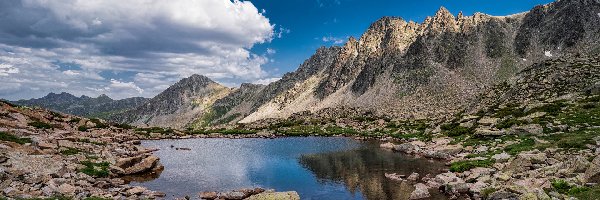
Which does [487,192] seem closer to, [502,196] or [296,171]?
[502,196]

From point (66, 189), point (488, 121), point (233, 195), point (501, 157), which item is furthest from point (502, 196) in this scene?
point (488, 121)

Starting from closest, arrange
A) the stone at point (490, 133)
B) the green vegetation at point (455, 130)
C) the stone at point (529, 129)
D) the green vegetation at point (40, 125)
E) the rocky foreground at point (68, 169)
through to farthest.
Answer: the rocky foreground at point (68, 169) < the stone at point (529, 129) < the stone at point (490, 133) < the green vegetation at point (40, 125) < the green vegetation at point (455, 130)

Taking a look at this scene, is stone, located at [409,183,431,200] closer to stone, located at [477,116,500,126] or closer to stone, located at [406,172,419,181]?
stone, located at [406,172,419,181]

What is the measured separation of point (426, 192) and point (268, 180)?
22.9 m

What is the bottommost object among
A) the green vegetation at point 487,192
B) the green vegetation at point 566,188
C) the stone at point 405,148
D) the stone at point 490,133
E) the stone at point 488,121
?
the green vegetation at point 487,192

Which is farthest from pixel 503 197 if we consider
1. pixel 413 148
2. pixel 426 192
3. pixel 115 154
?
pixel 115 154

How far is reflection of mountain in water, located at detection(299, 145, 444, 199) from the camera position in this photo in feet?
167

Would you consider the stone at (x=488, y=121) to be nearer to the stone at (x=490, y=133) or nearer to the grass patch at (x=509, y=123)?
the grass patch at (x=509, y=123)

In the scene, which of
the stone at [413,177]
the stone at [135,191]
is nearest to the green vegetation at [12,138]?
the stone at [135,191]

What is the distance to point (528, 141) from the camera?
6475cm

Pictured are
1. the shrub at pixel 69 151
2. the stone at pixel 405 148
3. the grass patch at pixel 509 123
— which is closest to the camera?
the shrub at pixel 69 151

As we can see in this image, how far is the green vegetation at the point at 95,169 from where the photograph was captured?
5176cm

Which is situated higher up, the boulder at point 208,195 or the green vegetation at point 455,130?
the green vegetation at point 455,130

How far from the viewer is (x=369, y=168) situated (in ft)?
222
